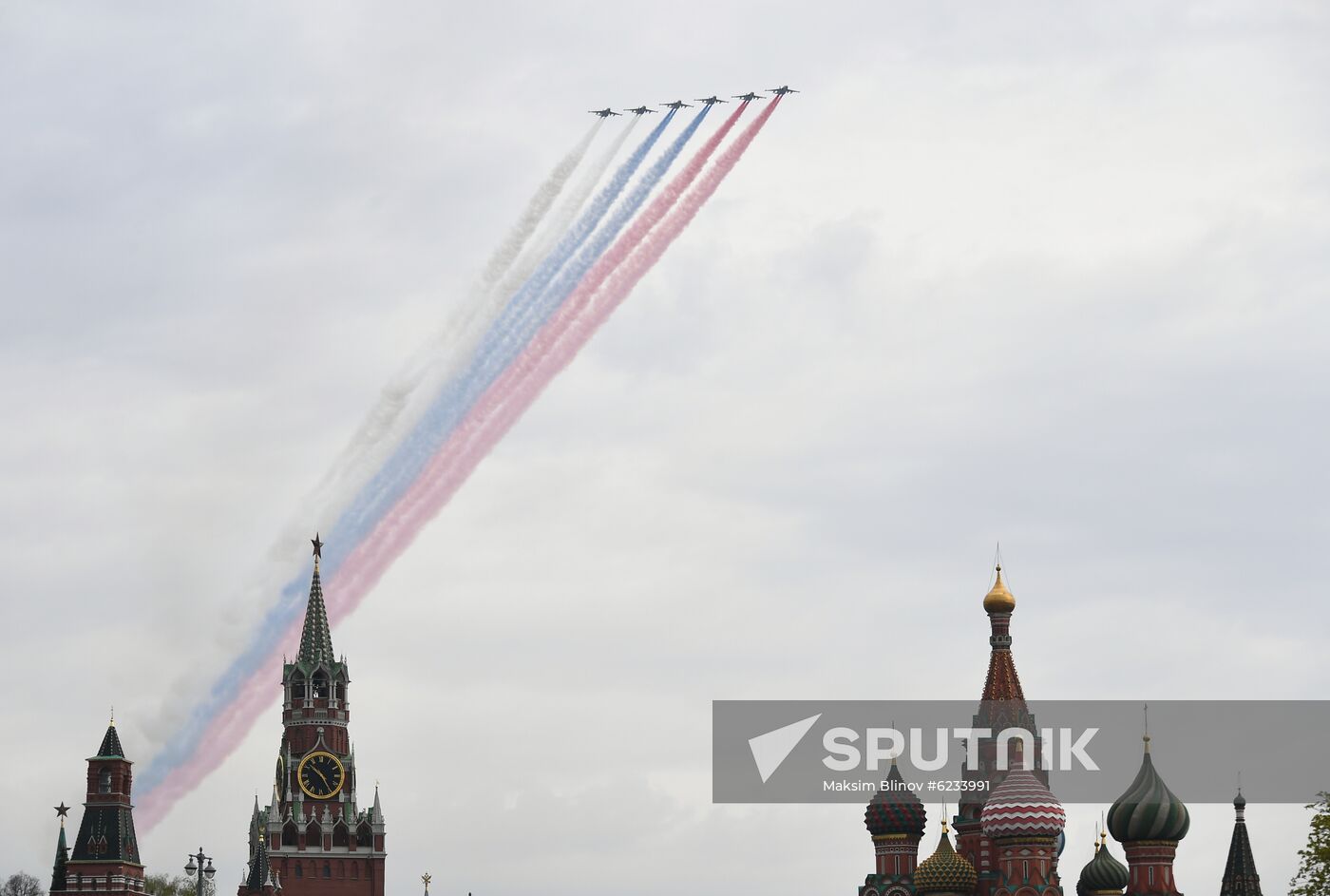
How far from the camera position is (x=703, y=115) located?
460 ft

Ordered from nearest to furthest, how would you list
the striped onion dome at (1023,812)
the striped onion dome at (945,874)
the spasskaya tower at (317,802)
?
1. the striped onion dome at (1023,812)
2. the striped onion dome at (945,874)
3. the spasskaya tower at (317,802)

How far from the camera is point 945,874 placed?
15338cm

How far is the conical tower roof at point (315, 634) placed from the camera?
197 m

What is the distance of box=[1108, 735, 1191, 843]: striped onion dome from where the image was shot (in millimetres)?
150625

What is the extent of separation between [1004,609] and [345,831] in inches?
2164

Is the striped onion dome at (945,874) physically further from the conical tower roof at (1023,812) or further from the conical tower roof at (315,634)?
the conical tower roof at (315,634)

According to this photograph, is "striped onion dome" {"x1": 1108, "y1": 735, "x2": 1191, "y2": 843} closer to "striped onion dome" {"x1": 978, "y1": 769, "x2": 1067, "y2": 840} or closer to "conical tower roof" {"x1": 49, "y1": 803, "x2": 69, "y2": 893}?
"striped onion dome" {"x1": 978, "y1": 769, "x2": 1067, "y2": 840}

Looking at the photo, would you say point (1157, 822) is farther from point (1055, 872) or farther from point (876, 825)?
point (876, 825)

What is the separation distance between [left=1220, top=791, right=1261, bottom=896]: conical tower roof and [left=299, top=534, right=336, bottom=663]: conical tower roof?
70.1 m

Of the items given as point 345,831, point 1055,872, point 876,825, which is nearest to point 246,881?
point 345,831

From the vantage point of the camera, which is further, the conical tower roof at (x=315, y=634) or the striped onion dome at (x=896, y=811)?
the conical tower roof at (x=315, y=634)

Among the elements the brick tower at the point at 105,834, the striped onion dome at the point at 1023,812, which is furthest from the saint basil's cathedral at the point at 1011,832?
the brick tower at the point at 105,834

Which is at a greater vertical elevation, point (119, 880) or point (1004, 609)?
point (1004, 609)

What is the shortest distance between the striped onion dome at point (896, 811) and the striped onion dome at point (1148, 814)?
457 inches
